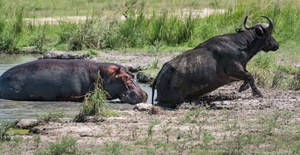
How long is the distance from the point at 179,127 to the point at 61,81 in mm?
4181

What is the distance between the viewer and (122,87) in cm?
1344

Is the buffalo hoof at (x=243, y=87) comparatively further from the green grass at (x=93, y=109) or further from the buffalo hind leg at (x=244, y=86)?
the green grass at (x=93, y=109)

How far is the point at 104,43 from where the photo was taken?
19.8 m

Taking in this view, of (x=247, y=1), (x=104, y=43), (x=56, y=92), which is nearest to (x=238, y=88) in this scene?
(x=56, y=92)

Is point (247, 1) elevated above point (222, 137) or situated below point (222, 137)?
below

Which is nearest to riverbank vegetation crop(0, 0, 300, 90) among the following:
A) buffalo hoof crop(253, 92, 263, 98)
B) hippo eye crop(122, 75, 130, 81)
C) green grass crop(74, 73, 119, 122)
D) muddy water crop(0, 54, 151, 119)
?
buffalo hoof crop(253, 92, 263, 98)

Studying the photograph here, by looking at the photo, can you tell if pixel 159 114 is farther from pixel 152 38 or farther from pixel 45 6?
pixel 45 6

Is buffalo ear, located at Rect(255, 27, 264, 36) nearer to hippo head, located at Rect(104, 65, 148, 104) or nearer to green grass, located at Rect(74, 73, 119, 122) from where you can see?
hippo head, located at Rect(104, 65, 148, 104)

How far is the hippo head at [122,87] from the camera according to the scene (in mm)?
13234

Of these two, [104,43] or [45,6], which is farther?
[45,6]

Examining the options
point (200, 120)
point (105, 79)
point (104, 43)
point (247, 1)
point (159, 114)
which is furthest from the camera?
point (247, 1)

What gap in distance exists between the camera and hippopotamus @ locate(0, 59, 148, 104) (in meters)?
13.5

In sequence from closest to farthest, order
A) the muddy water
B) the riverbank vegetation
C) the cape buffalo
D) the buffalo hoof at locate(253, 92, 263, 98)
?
the muddy water
the cape buffalo
the buffalo hoof at locate(253, 92, 263, 98)
the riverbank vegetation

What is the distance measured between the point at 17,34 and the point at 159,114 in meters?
10.5
